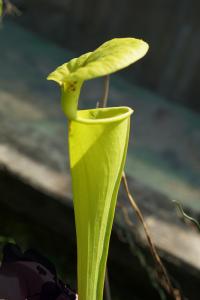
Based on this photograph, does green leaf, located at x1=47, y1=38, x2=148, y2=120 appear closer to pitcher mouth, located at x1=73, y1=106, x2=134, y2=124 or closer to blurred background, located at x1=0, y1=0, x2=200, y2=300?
pitcher mouth, located at x1=73, y1=106, x2=134, y2=124

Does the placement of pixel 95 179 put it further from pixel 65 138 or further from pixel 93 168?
pixel 65 138

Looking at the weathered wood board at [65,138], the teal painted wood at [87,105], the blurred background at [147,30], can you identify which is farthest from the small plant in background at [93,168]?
the blurred background at [147,30]

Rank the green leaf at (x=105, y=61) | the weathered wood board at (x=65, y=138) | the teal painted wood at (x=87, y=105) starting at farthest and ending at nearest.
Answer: the teal painted wood at (x=87, y=105) → the weathered wood board at (x=65, y=138) → the green leaf at (x=105, y=61)

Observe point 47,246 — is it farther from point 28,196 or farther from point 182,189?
point 182,189

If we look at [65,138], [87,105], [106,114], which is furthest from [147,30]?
[106,114]

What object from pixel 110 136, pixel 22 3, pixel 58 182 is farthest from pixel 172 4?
pixel 110 136

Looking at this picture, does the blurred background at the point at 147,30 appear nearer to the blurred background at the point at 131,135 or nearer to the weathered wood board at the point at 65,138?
the blurred background at the point at 131,135

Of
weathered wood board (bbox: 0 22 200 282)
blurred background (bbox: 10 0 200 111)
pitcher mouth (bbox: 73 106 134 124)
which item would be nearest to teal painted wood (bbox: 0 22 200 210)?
weathered wood board (bbox: 0 22 200 282)
